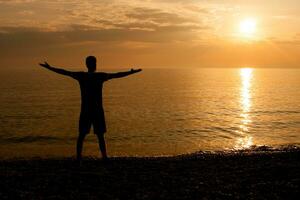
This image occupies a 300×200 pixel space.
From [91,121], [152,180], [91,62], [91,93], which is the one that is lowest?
[152,180]

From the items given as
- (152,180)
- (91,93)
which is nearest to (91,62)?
(91,93)

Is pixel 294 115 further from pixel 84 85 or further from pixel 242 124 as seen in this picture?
pixel 84 85

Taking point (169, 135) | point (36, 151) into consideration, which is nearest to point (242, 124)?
point (169, 135)

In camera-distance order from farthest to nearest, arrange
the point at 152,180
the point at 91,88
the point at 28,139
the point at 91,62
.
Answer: the point at 28,139 → the point at 91,88 → the point at 91,62 → the point at 152,180

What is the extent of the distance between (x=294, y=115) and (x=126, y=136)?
28050mm

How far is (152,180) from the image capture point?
1258 centimetres

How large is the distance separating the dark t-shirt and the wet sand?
2418 mm

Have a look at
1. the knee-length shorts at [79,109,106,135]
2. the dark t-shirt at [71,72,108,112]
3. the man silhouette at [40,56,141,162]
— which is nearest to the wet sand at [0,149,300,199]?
the knee-length shorts at [79,109,106,135]

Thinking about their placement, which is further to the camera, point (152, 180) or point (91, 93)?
point (91, 93)

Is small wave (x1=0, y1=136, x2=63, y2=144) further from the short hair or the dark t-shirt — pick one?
the short hair

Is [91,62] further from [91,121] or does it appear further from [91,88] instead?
[91,121]

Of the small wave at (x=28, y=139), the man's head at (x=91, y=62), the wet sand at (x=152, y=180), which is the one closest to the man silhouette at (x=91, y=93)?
the man's head at (x=91, y=62)

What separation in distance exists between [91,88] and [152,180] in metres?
4.01

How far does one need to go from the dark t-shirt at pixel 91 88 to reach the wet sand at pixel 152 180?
242cm
